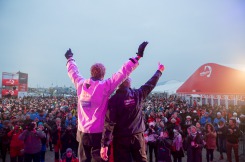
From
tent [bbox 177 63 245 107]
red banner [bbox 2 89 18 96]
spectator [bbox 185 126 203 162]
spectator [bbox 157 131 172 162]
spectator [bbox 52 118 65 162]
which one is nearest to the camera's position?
spectator [bbox 157 131 172 162]

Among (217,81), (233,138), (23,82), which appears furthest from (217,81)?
(23,82)

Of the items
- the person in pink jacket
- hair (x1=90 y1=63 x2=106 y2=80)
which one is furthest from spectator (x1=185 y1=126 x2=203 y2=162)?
hair (x1=90 y1=63 x2=106 y2=80)

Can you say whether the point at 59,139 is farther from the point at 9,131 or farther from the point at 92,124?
the point at 92,124

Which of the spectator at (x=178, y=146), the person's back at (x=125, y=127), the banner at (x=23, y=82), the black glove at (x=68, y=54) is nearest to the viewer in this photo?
the person's back at (x=125, y=127)

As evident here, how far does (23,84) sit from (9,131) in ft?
140

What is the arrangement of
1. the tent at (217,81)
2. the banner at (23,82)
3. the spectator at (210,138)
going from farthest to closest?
the banner at (23,82)
the tent at (217,81)
the spectator at (210,138)

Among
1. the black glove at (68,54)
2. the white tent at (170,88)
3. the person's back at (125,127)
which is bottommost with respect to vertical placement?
the person's back at (125,127)

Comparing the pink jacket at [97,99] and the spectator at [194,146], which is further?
the spectator at [194,146]

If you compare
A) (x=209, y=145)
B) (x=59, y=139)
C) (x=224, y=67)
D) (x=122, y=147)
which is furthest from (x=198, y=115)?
(x=122, y=147)

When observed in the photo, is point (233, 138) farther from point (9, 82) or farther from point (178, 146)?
point (9, 82)

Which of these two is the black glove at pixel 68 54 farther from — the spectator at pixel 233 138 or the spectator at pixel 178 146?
the spectator at pixel 233 138

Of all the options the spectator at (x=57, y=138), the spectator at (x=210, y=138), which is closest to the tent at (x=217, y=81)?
the spectator at (x=210, y=138)

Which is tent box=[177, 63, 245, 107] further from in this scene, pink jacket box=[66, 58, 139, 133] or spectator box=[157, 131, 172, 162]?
pink jacket box=[66, 58, 139, 133]

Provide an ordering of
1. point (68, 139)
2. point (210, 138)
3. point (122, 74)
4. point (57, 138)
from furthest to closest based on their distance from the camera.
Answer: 1. point (210, 138)
2. point (57, 138)
3. point (68, 139)
4. point (122, 74)
